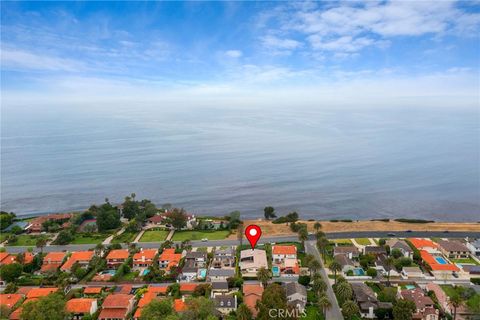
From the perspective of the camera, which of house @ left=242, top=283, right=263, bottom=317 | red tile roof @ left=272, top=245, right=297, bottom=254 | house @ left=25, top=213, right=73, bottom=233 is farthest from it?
house @ left=25, top=213, right=73, bottom=233

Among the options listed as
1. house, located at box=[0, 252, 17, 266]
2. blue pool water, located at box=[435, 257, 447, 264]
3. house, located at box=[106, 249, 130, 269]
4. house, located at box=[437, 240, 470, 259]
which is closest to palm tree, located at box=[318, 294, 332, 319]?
blue pool water, located at box=[435, 257, 447, 264]

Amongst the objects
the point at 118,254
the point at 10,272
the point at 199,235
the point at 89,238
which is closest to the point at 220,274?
the point at 199,235

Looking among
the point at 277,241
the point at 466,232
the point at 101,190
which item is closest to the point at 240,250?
the point at 277,241

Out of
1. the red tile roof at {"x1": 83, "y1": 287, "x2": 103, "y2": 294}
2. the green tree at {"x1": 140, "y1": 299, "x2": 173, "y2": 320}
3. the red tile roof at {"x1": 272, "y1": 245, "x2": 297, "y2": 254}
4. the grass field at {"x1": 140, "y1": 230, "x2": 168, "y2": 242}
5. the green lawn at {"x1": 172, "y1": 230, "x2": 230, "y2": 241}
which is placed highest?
the green tree at {"x1": 140, "y1": 299, "x2": 173, "y2": 320}

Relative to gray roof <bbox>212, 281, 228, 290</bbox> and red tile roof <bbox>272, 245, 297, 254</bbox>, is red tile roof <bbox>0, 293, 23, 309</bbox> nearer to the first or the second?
gray roof <bbox>212, 281, 228, 290</bbox>

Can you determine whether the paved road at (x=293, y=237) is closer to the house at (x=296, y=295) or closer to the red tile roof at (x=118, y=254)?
the red tile roof at (x=118, y=254)

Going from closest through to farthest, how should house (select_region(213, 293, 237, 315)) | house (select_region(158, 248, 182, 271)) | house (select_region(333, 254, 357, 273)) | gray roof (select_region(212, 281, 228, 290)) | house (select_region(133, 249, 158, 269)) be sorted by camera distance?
house (select_region(213, 293, 237, 315)), gray roof (select_region(212, 281, 228, 290)), house (select_region(333, 254, 357, 273)), house (select_region(158, 248, 182, 271)), house (select_region(133, 249, 158, 269))

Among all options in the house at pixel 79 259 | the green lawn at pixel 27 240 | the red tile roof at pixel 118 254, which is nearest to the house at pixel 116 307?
the red tile roof at pixel 118 254
